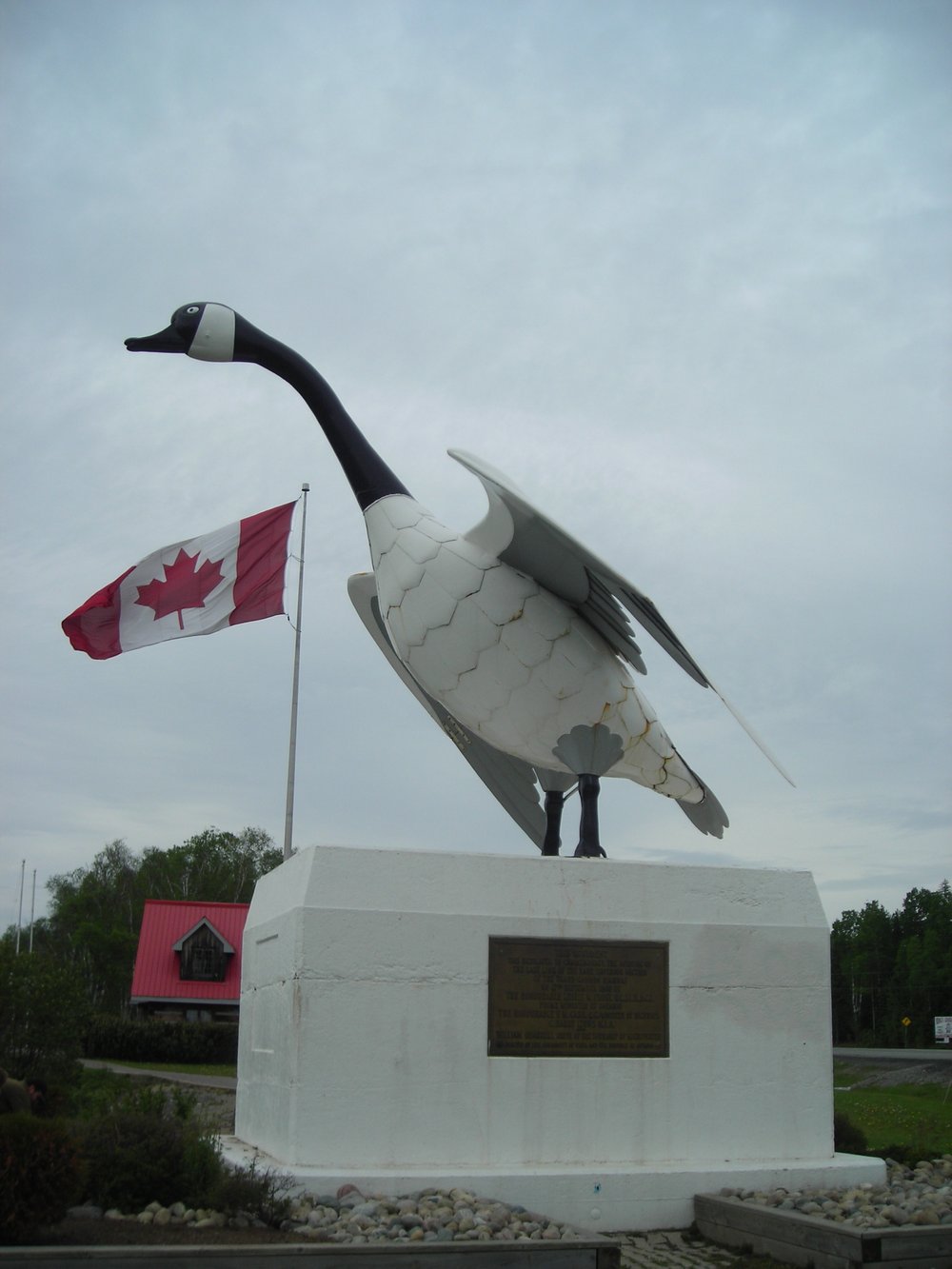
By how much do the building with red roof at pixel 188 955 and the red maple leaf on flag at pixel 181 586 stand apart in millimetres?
18592

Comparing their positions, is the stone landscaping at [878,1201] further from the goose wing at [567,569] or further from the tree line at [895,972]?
the tree line at [895,972]

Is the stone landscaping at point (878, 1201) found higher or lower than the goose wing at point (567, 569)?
lower

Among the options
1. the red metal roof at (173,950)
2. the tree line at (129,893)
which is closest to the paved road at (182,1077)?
the red metal roof at (173,950)

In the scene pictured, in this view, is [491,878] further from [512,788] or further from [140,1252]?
[140,1252]

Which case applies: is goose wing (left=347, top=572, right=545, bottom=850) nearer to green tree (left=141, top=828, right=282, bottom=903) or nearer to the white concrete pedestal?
the white concrete pedestal

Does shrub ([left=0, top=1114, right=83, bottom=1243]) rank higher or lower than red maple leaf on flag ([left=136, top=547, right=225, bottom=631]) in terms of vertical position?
lower

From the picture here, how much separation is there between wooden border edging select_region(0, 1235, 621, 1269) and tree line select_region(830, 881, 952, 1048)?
42145 millimetres

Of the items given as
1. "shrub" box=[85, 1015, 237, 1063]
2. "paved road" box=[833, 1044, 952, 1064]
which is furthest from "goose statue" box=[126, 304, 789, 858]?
"shrub" box=[85, 1015, 237, 1063]

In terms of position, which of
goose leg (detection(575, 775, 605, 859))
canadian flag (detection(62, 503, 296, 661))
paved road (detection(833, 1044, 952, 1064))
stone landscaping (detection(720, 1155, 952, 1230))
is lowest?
paved road (detection(833, 1044, 952, 1064))

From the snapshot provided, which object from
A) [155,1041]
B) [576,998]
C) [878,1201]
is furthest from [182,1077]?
[878,1201]

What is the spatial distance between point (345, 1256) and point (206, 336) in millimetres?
6702

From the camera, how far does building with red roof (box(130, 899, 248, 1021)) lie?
2872cm

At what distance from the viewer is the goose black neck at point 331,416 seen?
9094 millimetres

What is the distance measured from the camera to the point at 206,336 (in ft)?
31.4
